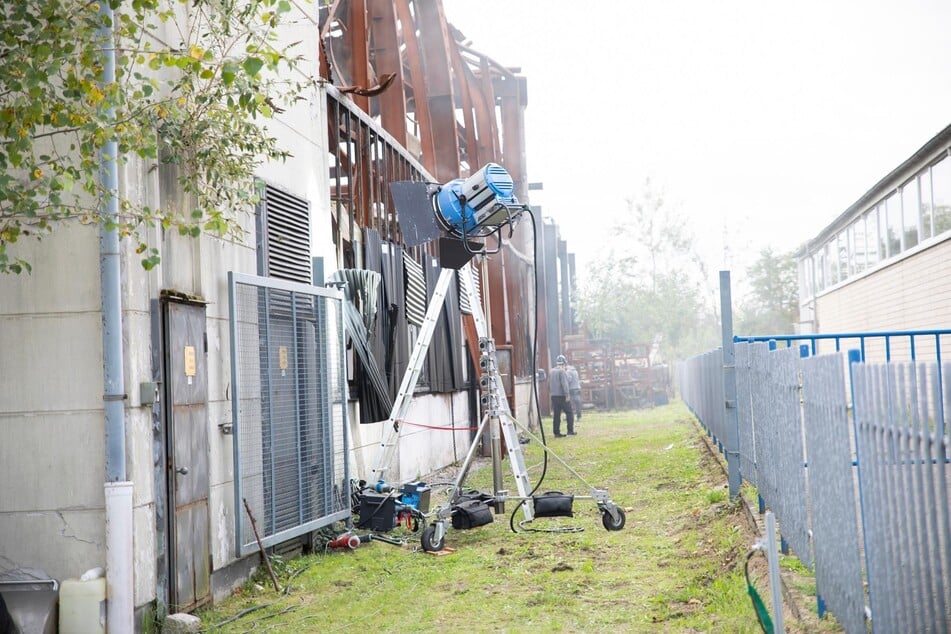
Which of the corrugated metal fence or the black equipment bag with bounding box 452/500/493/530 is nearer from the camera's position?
the corrugated metal fence

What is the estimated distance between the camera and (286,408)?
7527 mm

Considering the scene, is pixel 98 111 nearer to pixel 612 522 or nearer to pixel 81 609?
pixel 81 609

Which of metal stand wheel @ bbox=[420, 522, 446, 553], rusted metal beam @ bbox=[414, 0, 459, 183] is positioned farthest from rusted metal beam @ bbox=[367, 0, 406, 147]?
metal stand wheel @ bbox=[420, 522, 446, 553]

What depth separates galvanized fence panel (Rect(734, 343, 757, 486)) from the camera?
7.86m

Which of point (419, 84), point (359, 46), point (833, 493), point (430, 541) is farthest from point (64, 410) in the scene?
point (419, 84)

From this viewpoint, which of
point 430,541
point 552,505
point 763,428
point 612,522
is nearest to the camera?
point 763,428

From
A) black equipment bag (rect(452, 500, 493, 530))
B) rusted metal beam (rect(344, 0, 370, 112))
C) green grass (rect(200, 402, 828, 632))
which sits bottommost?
green grass (rect(200, 402, 828, 632))

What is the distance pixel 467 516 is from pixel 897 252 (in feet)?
47.6

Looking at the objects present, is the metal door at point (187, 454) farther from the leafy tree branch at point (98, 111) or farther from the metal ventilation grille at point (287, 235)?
the metal ventilation grille at point (287, 235)

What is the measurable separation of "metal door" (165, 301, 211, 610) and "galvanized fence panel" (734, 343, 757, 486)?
4021mm

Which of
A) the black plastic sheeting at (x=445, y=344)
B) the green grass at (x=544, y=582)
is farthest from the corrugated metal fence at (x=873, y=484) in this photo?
the black plastic sheeting at (x=445, y=344)

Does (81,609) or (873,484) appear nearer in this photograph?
(873,484)

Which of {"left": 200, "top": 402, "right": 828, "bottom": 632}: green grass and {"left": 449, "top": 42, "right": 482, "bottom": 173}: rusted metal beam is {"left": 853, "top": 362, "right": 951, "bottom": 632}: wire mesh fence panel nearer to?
{"left": 200, "top": 402, "right": 828, "bottom": 632}: green grass

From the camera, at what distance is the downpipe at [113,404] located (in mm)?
5191
